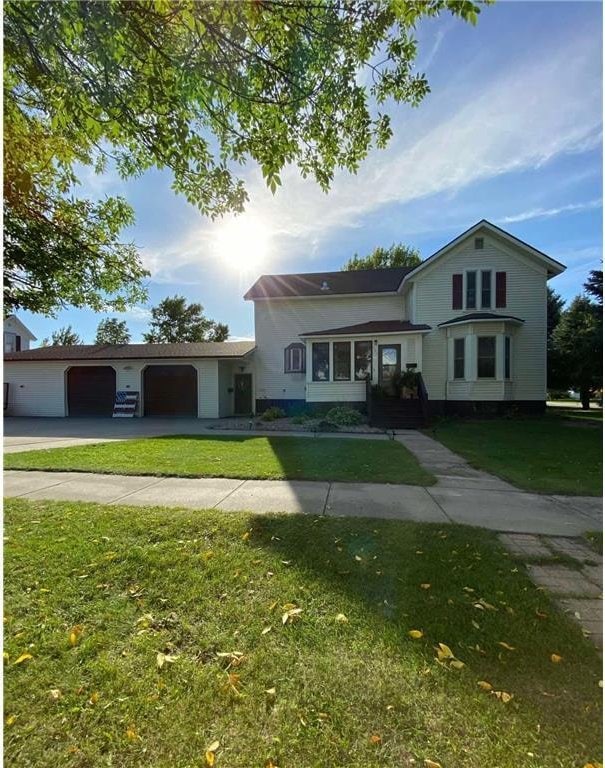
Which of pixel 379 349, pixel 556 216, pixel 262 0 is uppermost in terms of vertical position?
pixel 556 216

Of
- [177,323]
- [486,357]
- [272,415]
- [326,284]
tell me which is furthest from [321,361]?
[177,323]

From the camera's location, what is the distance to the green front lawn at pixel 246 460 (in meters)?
6.33

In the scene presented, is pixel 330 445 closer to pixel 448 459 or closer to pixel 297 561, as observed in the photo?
pixel 448 459

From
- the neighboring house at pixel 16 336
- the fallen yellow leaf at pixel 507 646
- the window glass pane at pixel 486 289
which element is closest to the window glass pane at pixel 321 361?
the window glass pane at pixel 486 289

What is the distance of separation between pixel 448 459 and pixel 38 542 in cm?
732

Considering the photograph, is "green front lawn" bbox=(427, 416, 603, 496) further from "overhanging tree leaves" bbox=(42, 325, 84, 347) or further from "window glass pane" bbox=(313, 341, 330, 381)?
"overhanging tree leaves" bbox=(42, 325, 84, 347)

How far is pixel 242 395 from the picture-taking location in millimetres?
20766

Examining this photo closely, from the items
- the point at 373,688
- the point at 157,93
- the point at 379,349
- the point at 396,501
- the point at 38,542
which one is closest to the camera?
the point at 373,688

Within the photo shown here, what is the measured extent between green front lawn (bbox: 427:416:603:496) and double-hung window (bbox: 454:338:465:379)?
2537 mm

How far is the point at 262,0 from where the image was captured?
9.75 ft

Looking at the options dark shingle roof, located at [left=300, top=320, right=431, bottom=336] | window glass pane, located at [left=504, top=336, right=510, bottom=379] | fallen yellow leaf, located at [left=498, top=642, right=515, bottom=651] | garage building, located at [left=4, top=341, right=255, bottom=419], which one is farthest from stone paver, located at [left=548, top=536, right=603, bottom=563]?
garage building, located at [left=4, top=341, right=255, bottom=419]

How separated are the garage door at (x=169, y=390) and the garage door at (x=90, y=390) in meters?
2.06

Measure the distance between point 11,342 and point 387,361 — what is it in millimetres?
32542

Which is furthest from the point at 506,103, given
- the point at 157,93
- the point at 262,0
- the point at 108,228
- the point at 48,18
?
the point at 108,228
